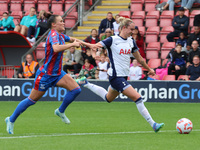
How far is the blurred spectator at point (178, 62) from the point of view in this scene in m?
17.2

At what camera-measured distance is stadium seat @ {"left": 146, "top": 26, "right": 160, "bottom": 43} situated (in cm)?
1979

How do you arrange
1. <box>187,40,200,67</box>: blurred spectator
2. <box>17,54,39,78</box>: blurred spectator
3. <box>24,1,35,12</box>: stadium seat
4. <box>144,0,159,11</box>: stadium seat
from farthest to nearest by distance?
<box>24,1,35,12</box>: stadium seat, <box>144,0,159,11</box>: stadium seat, <box>17,54,39,78</box>: blurred spectator, <box>187,40,200,67</box>: blurred spectator

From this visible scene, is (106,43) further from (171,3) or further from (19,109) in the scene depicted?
(171,3)

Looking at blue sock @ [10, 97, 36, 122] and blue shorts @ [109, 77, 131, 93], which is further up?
blue shorts @ [109, 77, 131, 93]

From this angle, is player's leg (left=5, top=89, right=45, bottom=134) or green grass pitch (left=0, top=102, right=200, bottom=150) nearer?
green grass pitch (left=0, top=102, right=200, bottom=150)

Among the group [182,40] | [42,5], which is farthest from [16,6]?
[182,40]

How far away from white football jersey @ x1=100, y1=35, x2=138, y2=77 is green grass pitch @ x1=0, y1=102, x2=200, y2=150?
1.06m

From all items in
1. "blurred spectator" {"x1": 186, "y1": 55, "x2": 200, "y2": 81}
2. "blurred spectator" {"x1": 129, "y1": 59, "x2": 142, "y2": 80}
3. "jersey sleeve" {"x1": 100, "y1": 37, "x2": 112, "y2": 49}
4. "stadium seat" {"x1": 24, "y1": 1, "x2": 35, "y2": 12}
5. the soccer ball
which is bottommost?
"blurred spectator" {"x1": 129, "y1": 59, "x2": 142, "y2": 80}

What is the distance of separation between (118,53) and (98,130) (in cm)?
144

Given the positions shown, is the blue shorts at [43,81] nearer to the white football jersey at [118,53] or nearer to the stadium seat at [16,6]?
the white football jersey at [118,53]

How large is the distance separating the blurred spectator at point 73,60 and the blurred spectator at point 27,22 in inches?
121

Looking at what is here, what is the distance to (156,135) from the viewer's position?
8.29 m

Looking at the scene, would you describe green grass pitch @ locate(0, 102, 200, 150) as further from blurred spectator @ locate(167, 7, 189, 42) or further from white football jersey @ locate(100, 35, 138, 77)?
blurred spectator @ locate(167, 7, 189, 42)

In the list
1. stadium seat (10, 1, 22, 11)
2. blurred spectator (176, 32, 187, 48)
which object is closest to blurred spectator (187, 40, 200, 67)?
blurred spectator (176, 32, 187, 48)
